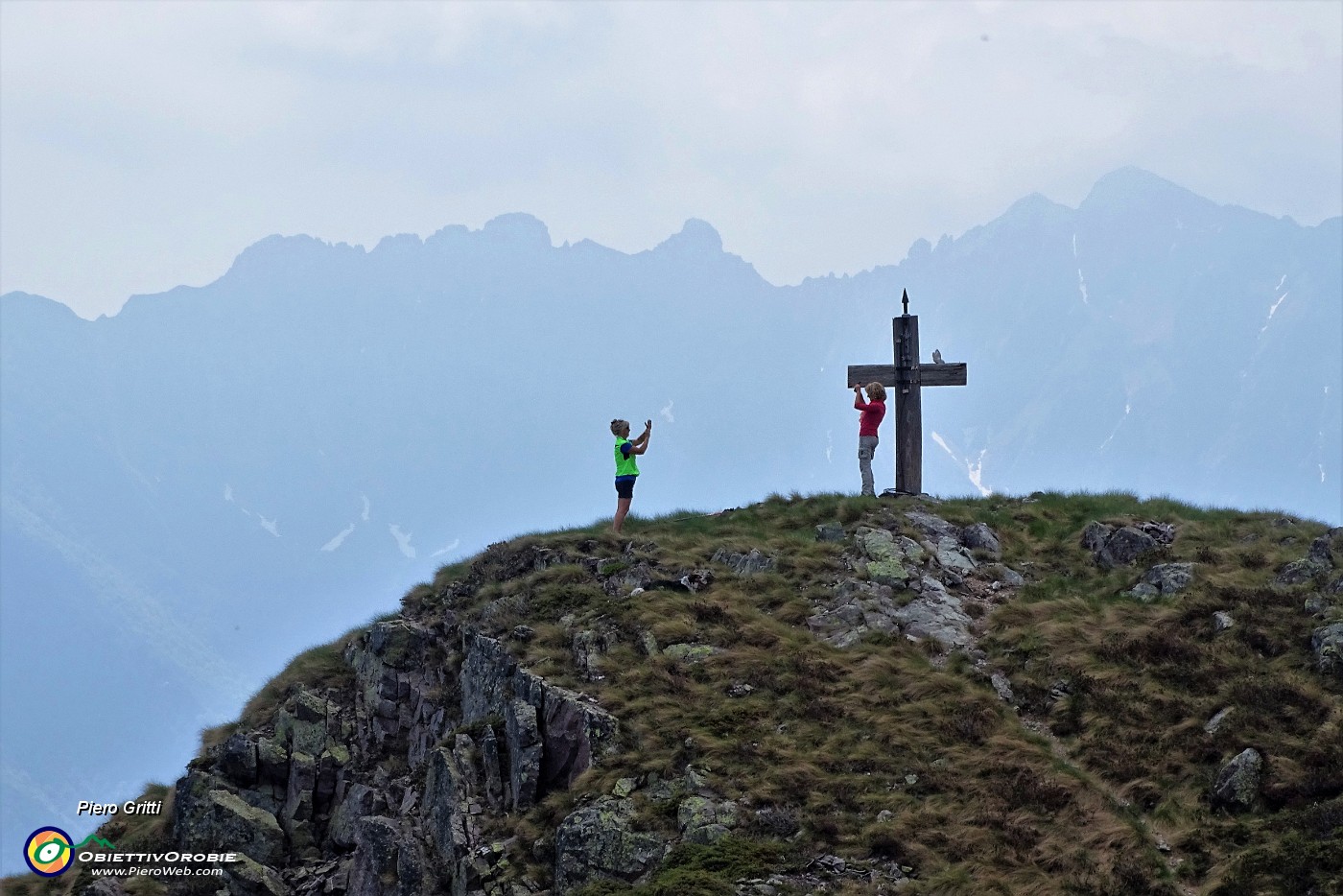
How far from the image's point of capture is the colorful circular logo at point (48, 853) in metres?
21.0

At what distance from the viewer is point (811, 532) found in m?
24.8

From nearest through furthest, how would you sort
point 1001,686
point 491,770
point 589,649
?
point 491,770
point 1001,686
point 589,649

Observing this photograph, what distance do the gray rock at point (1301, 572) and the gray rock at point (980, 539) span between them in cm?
550

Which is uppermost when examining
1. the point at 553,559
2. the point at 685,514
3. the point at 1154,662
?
the point at 685,514

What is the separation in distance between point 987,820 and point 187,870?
13440 mm

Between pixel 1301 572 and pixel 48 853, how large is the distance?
23446mm

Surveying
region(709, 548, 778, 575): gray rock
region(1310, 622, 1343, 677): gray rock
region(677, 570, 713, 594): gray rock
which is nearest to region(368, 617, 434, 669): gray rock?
region(677, 570, 713, 594): gray rock

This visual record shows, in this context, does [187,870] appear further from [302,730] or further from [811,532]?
[811,532]

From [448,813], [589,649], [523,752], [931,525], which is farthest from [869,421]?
[448,813]

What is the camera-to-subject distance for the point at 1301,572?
1980cm

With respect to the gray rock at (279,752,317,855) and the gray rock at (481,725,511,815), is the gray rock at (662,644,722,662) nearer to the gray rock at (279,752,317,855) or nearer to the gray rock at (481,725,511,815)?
the gray rock at (481,725,511,815)

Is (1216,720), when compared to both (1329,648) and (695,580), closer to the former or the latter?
(1329,648)

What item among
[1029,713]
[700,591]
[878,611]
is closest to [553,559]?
[700,591]

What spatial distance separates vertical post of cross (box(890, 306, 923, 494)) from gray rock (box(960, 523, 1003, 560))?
321cm
